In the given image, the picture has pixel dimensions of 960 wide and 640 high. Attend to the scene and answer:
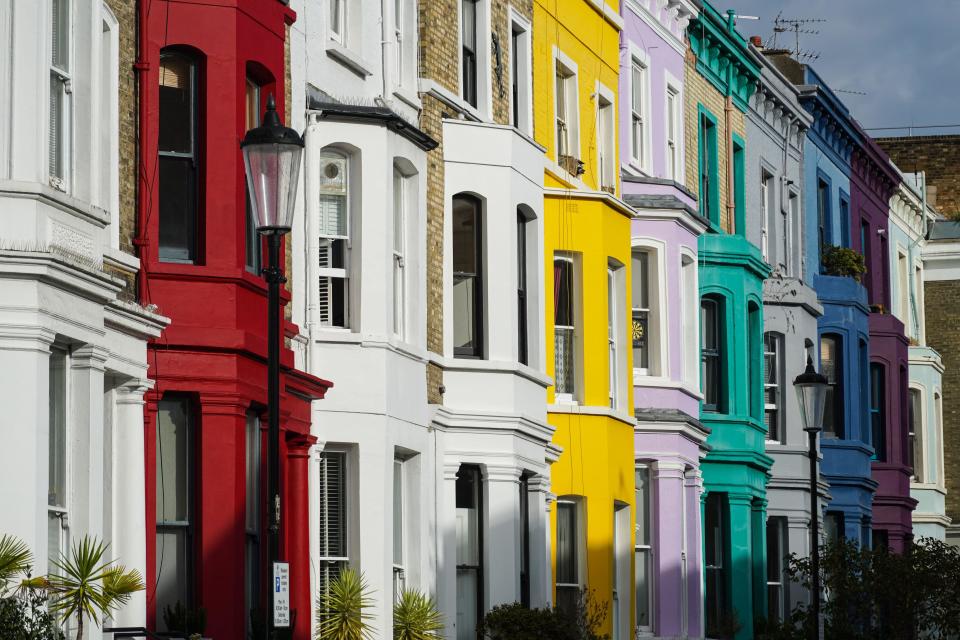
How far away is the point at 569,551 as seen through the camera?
3234 cm

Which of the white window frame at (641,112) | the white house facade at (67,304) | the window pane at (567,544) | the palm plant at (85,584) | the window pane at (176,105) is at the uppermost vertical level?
the white window frame at (641,112)

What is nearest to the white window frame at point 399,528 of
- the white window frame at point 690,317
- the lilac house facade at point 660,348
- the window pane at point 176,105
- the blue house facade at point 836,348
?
the window pane at point 176,105

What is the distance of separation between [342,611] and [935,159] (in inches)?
1692

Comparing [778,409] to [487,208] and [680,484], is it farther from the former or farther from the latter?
[487,208]

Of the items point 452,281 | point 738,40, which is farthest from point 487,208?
point 738,40

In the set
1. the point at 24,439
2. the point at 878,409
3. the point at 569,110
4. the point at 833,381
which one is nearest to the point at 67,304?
the point at 24,439

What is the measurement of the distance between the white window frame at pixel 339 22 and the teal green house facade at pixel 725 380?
13.5 meters

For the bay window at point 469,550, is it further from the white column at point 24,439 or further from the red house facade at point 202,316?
the white column at point 24,439

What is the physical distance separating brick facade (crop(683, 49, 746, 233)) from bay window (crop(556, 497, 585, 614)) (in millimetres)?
9185

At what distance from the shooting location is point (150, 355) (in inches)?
818

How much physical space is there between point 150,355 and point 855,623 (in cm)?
1884

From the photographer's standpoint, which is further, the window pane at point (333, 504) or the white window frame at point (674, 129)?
the white window frame at point (674, 129)

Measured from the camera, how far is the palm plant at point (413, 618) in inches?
1016

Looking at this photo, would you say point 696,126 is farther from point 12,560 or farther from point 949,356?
point 12,560
